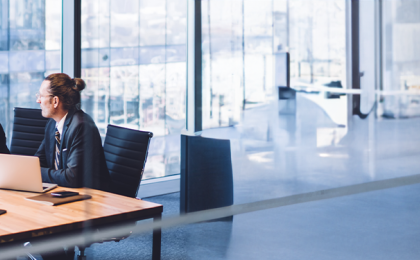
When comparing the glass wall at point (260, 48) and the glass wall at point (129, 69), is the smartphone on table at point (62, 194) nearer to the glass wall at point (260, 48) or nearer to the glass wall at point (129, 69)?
the glass wall at point (260, 48)

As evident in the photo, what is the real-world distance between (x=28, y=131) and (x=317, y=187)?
7.65ft

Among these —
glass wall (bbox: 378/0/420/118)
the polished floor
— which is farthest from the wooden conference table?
glass wall (bbox: 378/0/420/118)

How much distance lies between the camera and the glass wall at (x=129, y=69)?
418 cm

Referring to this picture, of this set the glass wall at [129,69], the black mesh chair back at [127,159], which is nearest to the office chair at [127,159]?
the black mesh chair back at [127,159]

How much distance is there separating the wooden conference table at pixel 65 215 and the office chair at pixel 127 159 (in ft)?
1.23

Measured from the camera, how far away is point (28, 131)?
11.5 ft

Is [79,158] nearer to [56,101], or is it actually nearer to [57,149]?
[57,149]

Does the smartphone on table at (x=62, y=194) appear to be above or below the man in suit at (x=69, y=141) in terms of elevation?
below

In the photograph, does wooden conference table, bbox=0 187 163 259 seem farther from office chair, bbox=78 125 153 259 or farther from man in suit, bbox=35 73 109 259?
office chair, bbox=78 125 153 259

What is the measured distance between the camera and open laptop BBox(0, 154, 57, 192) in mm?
2125

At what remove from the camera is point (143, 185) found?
462 cm

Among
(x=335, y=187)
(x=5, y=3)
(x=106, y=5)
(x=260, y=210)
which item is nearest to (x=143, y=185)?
(x=106, y=5)

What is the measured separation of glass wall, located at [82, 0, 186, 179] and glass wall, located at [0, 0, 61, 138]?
28 cm

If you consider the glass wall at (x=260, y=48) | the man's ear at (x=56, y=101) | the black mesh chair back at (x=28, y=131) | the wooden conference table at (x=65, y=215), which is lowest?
the wooden conference table at (x=65, y=215)
